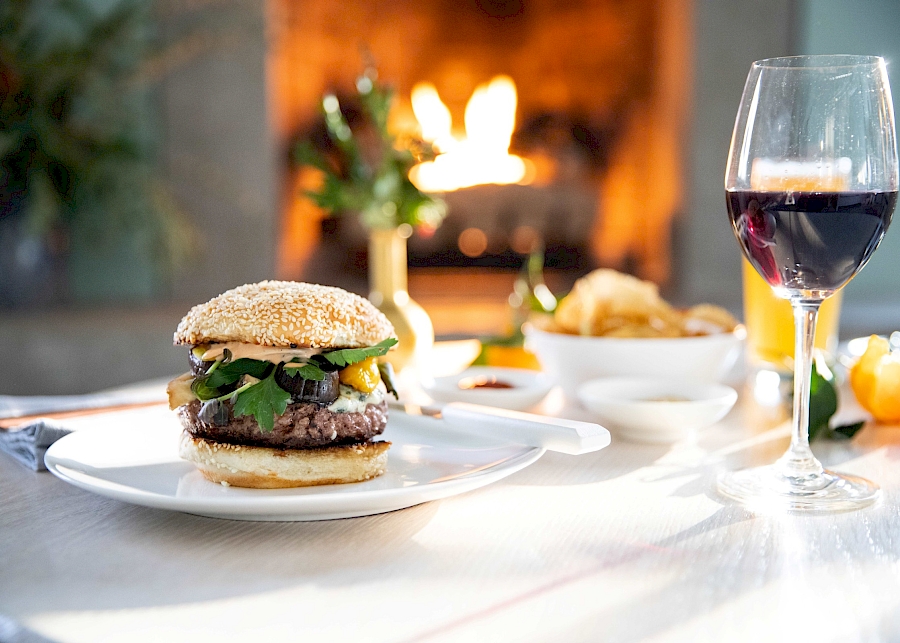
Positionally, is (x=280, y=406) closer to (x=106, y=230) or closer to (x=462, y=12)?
(x=106, y=230)

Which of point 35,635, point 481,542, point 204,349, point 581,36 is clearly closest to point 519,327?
point 204,349

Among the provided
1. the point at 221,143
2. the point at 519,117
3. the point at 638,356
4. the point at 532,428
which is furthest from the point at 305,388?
the point at 519,117

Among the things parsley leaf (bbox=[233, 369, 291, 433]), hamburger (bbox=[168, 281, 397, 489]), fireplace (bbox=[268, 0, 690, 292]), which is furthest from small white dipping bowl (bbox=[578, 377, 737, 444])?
fireplace (bbox=[268, 0, 690, 292])

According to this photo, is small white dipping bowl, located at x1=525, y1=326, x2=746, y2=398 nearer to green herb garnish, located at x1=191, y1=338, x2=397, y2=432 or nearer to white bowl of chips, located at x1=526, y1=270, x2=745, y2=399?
white bowl of chips, located at x1=526, y1=270, x2=745, y2=399

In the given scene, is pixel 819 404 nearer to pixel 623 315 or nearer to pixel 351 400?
pixel 623 315

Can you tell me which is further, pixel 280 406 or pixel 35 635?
pixel 280 406
